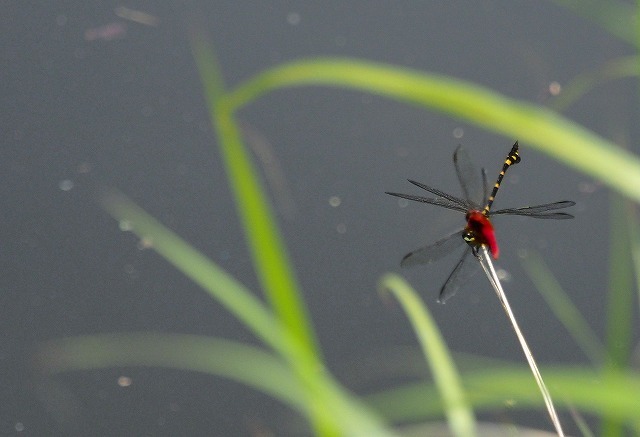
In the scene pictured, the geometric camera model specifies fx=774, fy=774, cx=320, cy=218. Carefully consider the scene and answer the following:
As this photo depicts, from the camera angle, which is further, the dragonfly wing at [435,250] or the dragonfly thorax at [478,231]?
the dragonfly wing at [435,250]

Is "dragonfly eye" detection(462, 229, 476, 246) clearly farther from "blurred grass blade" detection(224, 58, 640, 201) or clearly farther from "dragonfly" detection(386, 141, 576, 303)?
"blurred grass blade" detection(224, 58, 640, 201)

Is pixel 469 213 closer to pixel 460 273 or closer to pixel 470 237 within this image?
pixel 470 237

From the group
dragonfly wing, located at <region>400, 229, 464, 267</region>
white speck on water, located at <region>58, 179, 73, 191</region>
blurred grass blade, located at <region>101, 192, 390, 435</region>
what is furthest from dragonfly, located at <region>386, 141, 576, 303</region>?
white speck on water, located at <region>58, 179, 73, 191</region>

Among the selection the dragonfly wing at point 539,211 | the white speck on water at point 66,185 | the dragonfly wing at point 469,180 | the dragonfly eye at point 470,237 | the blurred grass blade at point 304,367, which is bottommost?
the blurred grass blade at point 304,367

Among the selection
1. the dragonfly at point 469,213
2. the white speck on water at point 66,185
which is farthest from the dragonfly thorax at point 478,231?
the white speck on water at point 66,185

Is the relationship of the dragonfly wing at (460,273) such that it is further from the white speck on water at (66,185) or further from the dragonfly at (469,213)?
the white speck on water at (66,185)

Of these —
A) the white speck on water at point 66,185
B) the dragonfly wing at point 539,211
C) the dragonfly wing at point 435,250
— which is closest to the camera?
the dragonfly wing at point 539,211

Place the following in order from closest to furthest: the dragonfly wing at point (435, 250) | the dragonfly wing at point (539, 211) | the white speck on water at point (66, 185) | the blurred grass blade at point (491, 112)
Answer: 1. the blurred grass blade at point (491, 112)
2. the dragonfly wing at point (539, 211)
3. the dragonfly wing at point (435, 250)
4. the white speck on water at point (66, 185)

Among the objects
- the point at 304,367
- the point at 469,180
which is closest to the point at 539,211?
the point at 469,180
